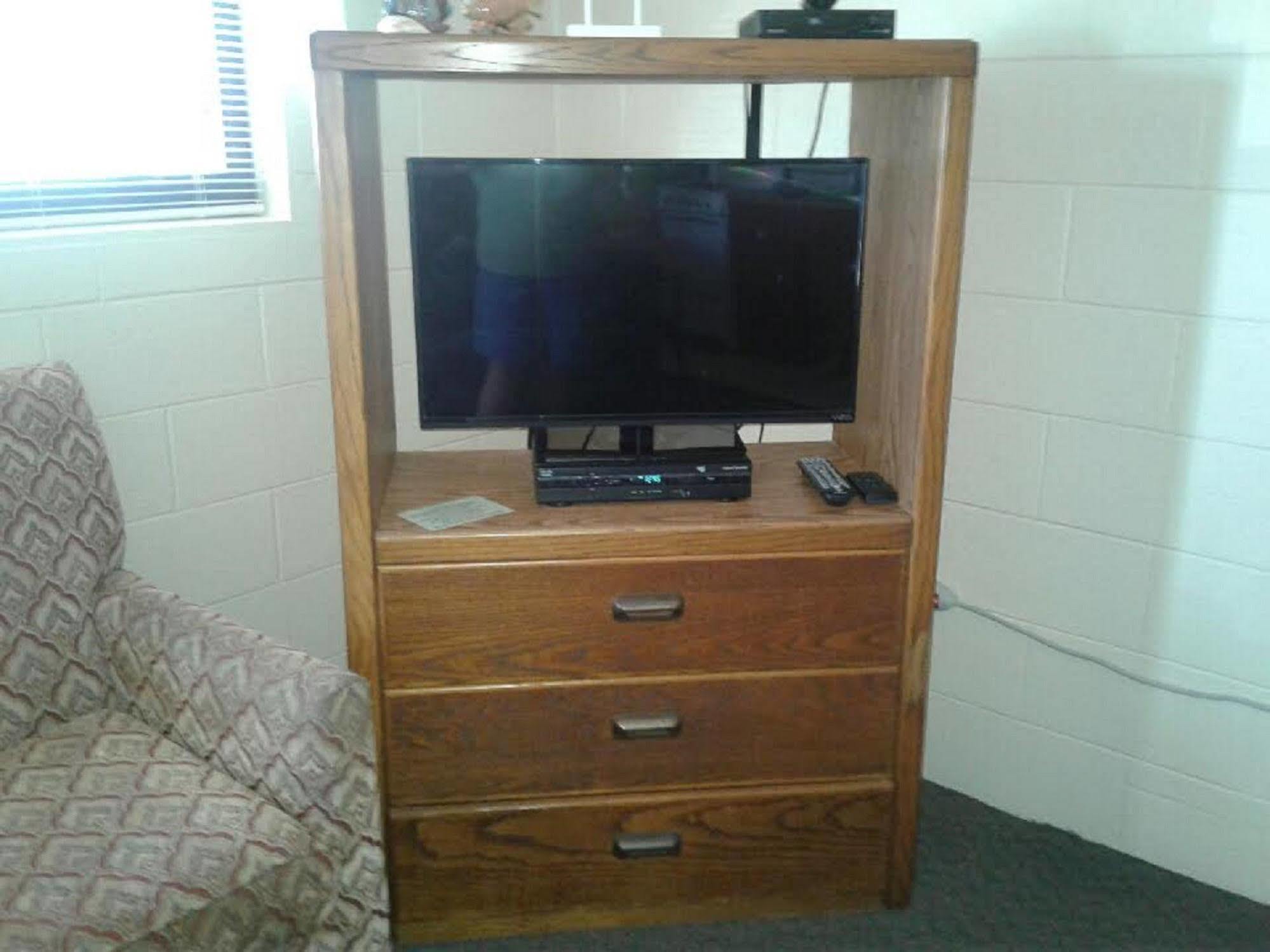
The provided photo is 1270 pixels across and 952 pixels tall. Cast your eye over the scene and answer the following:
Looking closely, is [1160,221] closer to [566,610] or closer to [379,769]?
[566,610]

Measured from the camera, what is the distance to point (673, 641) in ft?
5.51

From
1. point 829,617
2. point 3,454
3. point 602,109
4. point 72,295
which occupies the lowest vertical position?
point 829,617

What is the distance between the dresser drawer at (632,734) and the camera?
1.68 metres

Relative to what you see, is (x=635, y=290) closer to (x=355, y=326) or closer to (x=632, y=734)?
(x=355, y=326)

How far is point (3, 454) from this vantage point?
1.56 meters

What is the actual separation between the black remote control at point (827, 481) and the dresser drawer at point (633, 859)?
46cm

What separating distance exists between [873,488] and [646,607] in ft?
1.32

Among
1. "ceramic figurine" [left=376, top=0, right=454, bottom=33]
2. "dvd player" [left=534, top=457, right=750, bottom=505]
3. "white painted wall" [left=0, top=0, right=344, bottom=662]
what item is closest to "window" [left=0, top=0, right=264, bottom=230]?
"white painted wall" [left=0, top=0, right=344, bottom=662]

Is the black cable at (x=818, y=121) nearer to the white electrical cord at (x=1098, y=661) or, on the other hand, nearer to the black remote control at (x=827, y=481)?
the black remote control at (x=827, y=481)

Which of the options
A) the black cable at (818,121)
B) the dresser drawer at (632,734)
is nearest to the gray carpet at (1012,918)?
the dresser drawer at (632,734)

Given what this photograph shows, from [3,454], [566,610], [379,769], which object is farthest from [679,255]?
[3,454]

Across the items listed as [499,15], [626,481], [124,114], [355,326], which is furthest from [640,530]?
[124,114]

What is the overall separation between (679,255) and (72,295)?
3.09ft

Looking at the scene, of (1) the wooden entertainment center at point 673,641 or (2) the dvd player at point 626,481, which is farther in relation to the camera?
(2) the dvd player at point 626,481
